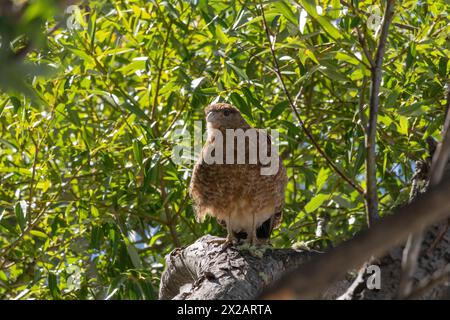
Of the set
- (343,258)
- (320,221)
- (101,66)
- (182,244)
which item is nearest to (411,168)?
(320,221)

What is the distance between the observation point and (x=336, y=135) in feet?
15.4

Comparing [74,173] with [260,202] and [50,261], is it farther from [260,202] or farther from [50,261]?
[260,202]

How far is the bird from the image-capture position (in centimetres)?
400

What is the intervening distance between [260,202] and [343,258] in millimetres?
2913

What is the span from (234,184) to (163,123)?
959 mm

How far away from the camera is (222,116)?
13.7 ft

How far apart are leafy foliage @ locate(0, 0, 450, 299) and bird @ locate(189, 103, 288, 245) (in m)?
0.14

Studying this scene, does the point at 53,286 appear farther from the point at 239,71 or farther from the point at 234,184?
the point at 239,71

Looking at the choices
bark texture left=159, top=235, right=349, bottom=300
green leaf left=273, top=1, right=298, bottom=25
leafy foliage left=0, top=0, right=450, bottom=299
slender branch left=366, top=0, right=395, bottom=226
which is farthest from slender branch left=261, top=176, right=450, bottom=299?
leafy foliage left=0, top=0, right=450, bottom=299

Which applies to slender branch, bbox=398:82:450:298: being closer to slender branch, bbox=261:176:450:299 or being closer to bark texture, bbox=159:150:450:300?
bark texture, bbox=159:150:450:300

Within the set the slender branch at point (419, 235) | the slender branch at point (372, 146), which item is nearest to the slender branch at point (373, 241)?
the slender branch at point (419, 235)

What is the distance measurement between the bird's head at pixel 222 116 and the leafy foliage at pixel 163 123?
0.11 metres

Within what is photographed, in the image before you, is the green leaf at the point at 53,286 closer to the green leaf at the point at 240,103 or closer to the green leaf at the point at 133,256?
the green leaf at the point at 133,256

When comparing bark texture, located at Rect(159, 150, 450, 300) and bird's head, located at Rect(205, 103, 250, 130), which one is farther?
bird's head, located at Rect(205, 103, 250, 130)
